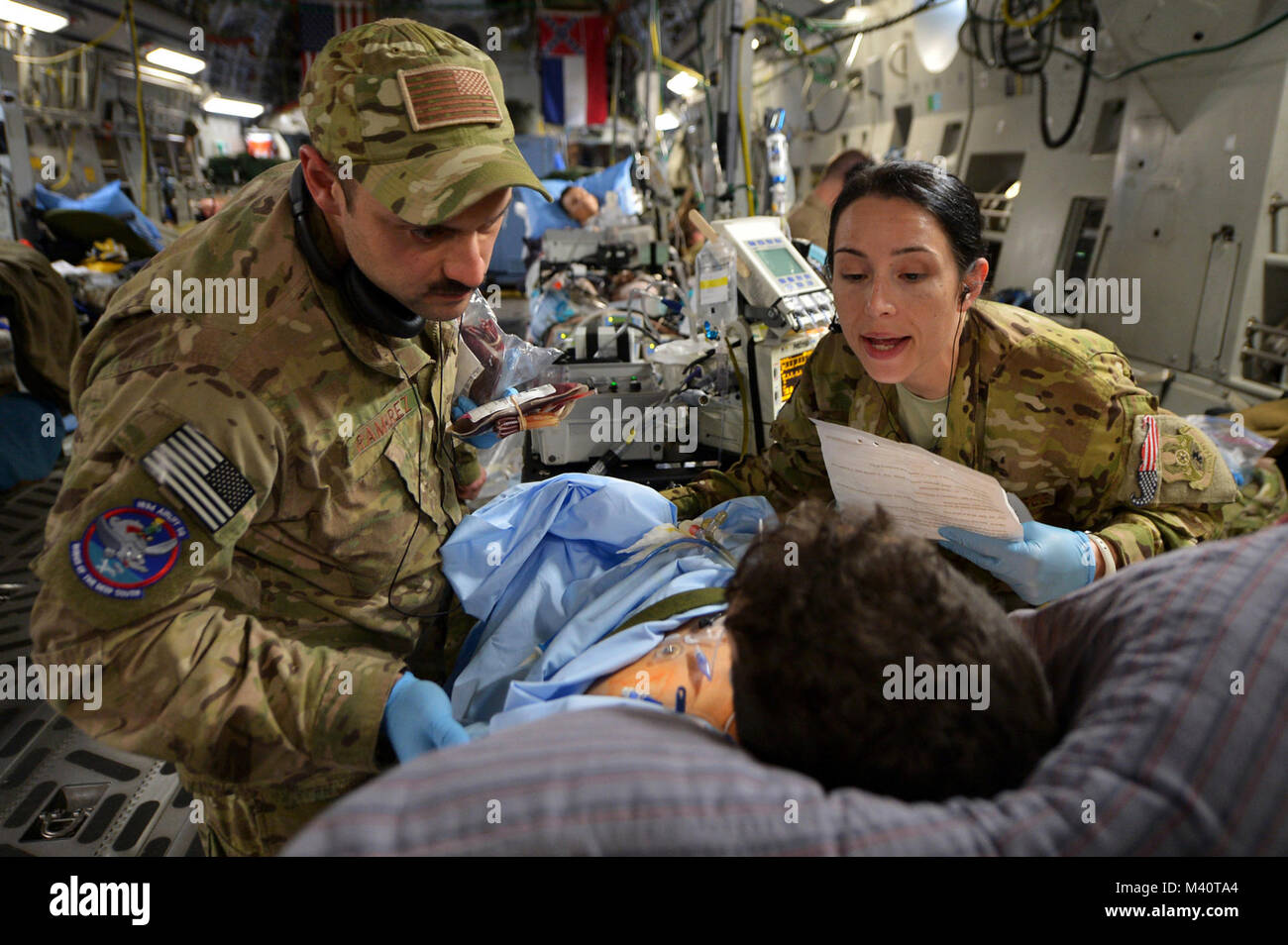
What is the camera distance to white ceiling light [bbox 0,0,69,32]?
178 inches

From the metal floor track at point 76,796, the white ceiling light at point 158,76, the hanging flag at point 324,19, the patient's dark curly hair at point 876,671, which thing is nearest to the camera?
the patient's dark curly hair at point 876,671

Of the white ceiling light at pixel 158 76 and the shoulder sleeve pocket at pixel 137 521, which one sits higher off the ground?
the white ceiling light at pixel 158 76

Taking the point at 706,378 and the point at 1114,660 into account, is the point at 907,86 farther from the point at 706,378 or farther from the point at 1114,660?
the point at 1114,660

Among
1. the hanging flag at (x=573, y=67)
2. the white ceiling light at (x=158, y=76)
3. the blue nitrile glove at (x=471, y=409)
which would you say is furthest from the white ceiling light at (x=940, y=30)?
the hanging flag at (x=573, y=67)

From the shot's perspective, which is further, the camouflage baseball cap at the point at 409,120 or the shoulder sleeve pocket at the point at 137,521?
the camouflage baseball cap at the point at 409,120

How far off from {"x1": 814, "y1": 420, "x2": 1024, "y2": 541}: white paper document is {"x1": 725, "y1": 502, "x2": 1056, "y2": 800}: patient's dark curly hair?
0.54 m

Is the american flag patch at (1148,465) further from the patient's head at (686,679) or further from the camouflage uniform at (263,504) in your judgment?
the camouflage uniform at (263,504)

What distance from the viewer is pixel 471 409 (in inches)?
71.5

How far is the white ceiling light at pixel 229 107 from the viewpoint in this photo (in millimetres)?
9047

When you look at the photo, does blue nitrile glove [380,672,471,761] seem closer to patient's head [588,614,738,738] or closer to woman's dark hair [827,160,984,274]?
patient's head [588,614,738,738]

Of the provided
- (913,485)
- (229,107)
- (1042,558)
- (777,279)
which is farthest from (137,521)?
(229,107)

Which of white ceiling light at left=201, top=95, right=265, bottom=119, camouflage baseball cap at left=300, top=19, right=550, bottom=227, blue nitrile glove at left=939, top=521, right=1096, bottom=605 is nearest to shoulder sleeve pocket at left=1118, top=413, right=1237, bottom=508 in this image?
blue nitrile glove at left=939, top=521, right=1096, bottom=605

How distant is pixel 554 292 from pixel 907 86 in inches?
183

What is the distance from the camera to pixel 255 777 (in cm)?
113
